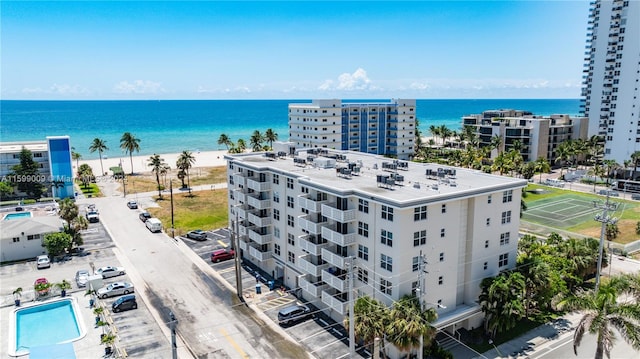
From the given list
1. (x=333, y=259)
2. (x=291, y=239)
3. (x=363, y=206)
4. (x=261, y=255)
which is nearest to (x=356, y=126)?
(x=261, y=255)

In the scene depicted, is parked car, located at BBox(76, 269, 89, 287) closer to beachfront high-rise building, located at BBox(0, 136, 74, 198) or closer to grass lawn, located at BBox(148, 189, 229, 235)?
grass lawn, located at BBox(148, 189, 229, 235)

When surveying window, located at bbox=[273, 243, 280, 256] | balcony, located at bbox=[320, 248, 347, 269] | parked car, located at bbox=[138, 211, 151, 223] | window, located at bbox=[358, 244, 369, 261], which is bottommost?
parked car, located at bbox=[138, 211, 151, 223]

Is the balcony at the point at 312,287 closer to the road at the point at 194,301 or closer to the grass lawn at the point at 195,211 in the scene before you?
the road at the point at 194,301

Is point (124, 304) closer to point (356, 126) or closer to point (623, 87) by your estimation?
point (356, 126)

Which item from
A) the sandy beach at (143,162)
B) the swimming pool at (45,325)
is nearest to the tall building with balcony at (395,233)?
the swimming pool at (45,325)

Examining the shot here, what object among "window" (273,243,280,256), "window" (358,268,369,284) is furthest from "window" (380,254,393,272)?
"window" (273,243,280,256)

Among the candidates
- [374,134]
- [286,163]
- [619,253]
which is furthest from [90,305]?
[374,134]
